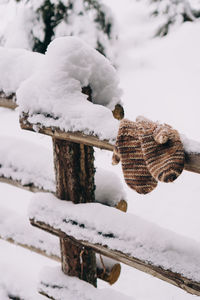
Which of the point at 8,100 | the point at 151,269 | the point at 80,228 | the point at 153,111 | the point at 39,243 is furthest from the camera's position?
the point at 153,111

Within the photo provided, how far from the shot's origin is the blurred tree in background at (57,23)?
21.3 ft

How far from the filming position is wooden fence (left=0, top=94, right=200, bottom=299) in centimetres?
146

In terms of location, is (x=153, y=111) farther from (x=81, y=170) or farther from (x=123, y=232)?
(x=123, y=232)

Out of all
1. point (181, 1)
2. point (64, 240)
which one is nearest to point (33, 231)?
point (64, 240)

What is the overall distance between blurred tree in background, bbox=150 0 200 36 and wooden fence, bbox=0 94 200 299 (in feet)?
23.0

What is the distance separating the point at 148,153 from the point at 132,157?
A: 11 cm

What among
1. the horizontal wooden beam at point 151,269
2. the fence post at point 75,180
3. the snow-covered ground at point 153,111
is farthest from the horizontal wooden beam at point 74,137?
the horizontal wooden beam at point 151,269

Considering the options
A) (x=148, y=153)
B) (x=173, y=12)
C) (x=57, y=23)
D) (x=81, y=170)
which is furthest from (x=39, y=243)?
(x=173, y=12)

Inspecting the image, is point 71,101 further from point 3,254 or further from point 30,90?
point 3,254

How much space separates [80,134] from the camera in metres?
1.46

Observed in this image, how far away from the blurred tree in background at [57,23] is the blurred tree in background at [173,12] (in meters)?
1.88

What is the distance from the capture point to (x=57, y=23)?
21.7ft

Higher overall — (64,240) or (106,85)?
(106,85)

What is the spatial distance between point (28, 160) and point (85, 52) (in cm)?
72
